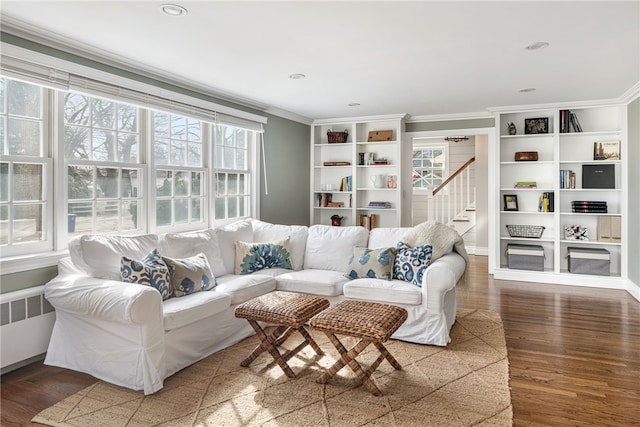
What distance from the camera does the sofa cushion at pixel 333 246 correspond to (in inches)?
175

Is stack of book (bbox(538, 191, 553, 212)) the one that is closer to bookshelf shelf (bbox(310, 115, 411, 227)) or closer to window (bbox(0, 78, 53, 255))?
bookshelf shelf (bbox(310, 115, 411, 227))

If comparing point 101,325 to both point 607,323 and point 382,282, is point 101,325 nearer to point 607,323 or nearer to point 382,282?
point 382,282

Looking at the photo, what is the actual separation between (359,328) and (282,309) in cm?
56

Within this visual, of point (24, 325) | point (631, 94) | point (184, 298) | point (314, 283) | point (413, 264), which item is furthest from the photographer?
point (631, 94)

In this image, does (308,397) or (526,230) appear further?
(526,230)

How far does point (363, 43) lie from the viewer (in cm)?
332

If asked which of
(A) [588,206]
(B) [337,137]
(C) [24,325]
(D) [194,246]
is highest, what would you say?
(B) [337,137]

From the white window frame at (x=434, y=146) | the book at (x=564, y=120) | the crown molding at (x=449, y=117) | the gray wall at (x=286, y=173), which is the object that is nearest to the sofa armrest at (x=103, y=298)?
the gray wall at (x=286, y=173)

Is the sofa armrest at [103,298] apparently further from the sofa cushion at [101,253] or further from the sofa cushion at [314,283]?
the sofa cushion at [314,283]

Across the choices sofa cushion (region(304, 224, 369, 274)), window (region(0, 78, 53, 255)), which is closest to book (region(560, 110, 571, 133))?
sofa cushion (region(304, 224, 369, 274))

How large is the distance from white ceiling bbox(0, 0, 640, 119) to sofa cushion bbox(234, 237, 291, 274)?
1635 millimetres

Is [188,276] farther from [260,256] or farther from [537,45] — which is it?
[537,45]

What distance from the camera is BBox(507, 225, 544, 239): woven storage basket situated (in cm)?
612

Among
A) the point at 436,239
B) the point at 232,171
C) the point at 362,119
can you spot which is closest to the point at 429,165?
the point at 362,119
